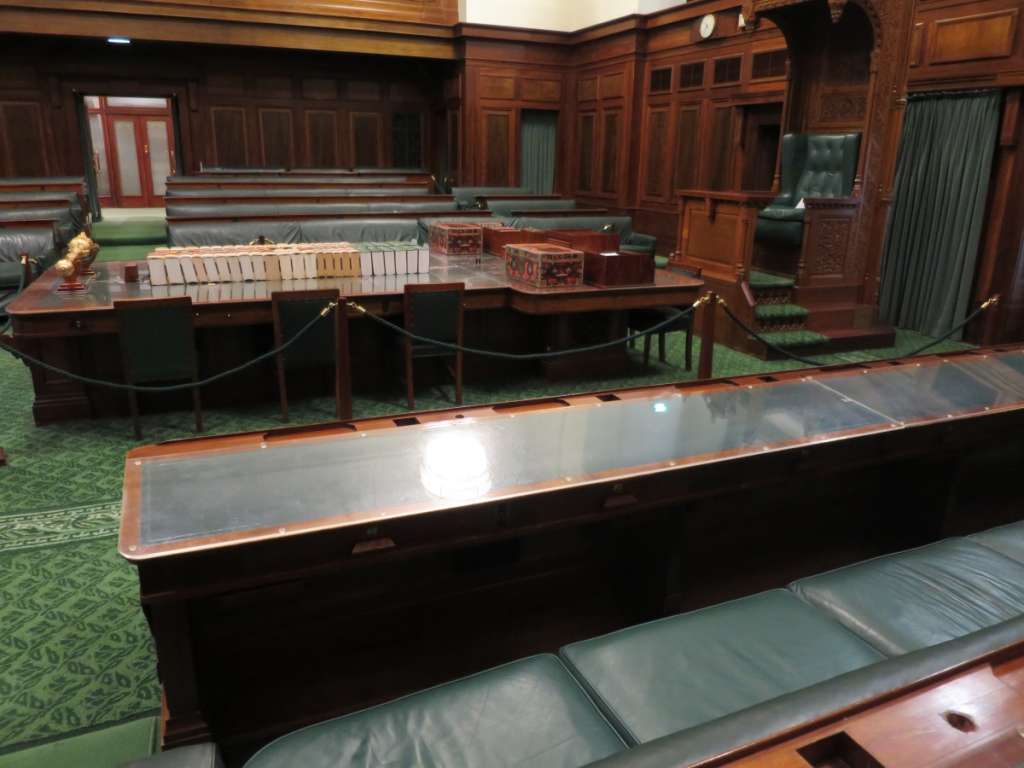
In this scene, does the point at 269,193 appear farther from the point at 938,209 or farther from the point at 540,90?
the point at 938,209

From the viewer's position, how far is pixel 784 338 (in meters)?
6.15

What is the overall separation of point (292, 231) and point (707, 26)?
5.54 m

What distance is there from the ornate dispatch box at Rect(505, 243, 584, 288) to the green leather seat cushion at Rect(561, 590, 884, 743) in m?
3.38

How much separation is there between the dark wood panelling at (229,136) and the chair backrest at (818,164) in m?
8.57

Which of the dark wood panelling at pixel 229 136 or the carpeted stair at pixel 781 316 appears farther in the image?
the dark wood panelling at pixel 229 136

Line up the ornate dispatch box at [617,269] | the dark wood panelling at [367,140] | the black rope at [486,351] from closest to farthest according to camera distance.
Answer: the black rope at [486,351]
the ornate dispatch box at [617,269]
the dark wood panelling at [367,140]

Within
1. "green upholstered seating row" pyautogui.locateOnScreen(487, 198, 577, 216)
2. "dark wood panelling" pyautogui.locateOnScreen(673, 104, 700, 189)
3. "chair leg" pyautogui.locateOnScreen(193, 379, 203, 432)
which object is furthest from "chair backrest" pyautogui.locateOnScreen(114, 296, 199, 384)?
"dark wood panelling" pyautogui.locateOnScreen(673, 104, 700, 189)

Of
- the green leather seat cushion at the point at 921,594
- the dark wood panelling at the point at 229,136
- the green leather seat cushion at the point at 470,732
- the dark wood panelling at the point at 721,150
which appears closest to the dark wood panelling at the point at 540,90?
the dark wood panelling at the point at 721,150

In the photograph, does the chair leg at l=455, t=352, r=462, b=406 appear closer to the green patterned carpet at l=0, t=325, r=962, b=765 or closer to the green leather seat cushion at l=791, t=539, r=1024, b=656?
the green patterned carpet at l=0, t=325, r=962, b=765

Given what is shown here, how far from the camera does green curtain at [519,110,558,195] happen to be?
11867 mm

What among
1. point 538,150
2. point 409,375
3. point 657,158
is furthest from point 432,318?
point 538,150

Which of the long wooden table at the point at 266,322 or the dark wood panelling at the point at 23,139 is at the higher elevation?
the dark wood panelling at the point at 23,139

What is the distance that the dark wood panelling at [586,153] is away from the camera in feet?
37.6

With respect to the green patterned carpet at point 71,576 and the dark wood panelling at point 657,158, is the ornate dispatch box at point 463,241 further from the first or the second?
the dark wood panelling at point 657,158
